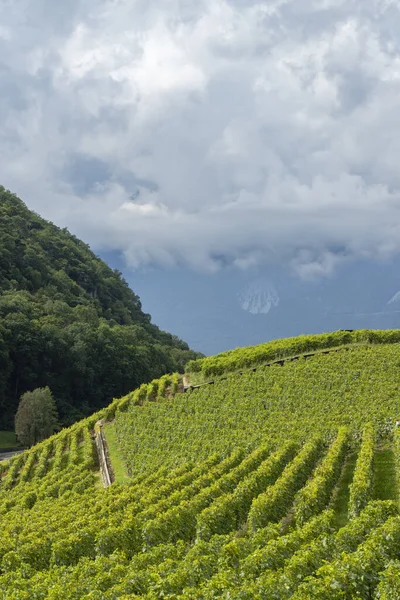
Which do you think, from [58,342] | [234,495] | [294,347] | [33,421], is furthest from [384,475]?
[58,342]

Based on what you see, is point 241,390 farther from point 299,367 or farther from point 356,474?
point 356,474

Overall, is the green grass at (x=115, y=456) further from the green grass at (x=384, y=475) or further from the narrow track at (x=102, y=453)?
the green grass at (x=384, y=475)

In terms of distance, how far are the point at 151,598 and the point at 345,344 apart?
98.1 feet

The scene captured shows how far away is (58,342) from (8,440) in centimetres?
2021

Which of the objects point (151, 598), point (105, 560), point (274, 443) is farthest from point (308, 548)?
point (274, 443)

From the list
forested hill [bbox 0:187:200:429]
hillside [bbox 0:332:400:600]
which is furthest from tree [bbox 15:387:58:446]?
hillside [bbox 0:332:400:600]

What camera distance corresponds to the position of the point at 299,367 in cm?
3384

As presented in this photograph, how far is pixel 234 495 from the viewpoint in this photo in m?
15.7

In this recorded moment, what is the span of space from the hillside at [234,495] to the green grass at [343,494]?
0.21 ft

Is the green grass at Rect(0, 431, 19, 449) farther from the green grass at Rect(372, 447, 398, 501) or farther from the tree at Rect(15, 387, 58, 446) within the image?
the green grass at Rect(372, 447, 398, 501)

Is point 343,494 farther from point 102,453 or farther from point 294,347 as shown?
point 294,347

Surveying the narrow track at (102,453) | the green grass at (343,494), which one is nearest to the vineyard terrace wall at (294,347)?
the narrow track at (102,453)

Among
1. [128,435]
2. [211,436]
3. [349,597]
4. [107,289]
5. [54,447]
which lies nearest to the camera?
[349,597]

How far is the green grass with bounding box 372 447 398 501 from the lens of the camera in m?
15.3
